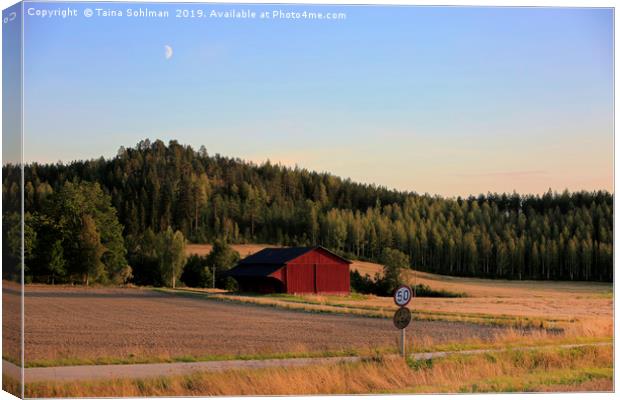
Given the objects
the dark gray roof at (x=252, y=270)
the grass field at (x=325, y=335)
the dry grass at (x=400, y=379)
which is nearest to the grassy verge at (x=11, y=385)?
the grass field at (x=325, y=335)

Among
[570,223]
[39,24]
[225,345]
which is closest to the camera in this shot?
[39,24]

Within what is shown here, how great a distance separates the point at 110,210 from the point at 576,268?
31.4ft

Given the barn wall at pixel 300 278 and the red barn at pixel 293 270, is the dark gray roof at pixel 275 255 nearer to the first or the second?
the red barn at pixel 293 270

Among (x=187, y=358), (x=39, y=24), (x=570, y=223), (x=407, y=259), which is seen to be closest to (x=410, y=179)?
(x=407, y=259)

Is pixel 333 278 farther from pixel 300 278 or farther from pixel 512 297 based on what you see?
pixel 512 297

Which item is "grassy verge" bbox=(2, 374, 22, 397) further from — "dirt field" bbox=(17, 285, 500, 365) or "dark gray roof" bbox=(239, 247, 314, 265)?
"dark gray roof" bbox=(239, 247, 314, 265)

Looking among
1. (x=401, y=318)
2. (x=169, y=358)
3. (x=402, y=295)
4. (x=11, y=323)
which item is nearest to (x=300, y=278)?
(x=402, y=295)

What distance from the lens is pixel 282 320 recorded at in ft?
82.6

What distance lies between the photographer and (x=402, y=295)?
25.0 metres

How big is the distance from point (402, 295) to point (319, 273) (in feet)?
5.72

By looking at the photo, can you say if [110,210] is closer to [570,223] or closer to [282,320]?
[282,320]

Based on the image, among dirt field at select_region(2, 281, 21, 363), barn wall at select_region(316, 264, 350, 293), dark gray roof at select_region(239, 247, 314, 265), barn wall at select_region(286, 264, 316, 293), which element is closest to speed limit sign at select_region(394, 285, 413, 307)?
barn wall at select_region(316, 264, 350, 293)

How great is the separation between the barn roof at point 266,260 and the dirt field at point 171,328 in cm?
72

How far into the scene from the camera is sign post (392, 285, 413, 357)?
2472 centimetres
